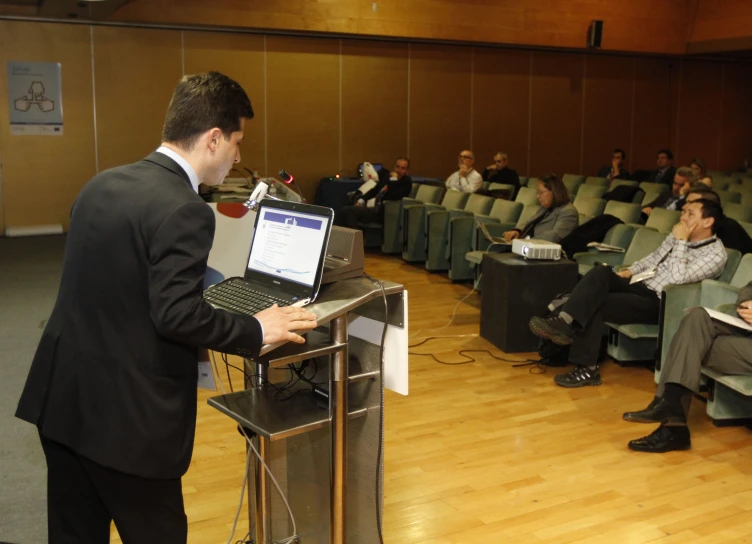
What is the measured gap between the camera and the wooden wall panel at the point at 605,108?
13695mm

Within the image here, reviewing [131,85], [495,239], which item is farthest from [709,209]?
[131,85]

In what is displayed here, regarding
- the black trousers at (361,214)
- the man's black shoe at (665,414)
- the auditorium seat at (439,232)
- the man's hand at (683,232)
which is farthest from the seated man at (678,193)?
the man's black shoe at (665,414)

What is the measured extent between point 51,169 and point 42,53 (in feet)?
4.60

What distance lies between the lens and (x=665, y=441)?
377cm

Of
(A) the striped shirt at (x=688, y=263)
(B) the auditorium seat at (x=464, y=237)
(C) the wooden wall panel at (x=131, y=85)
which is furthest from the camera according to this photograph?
(C) the wooden wall panel at (x=131, y=85)

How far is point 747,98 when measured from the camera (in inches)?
603

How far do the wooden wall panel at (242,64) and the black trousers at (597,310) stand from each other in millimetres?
6669

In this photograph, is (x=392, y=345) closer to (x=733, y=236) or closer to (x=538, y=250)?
(x=538, y=250)

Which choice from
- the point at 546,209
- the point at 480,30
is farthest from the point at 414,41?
the point at 546,209

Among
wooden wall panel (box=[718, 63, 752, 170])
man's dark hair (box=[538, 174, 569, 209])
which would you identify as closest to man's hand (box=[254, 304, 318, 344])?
man's dark hair (box=[538, 174, 569, 209])

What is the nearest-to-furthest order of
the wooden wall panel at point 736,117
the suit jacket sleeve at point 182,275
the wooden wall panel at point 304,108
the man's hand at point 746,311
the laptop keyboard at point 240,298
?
the suit jacket sleeve at point 182,275
the laptop keyboard at point 240,298
the man's hand at point 746,311
the wooden wall panel at point 304,108
the wooden wall panel at point 736,117

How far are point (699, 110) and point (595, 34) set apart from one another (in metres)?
3.36

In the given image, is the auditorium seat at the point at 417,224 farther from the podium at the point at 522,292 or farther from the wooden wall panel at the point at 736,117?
the wooden wall panel at the point at 736,117

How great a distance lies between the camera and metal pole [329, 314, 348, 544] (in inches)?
88.9
